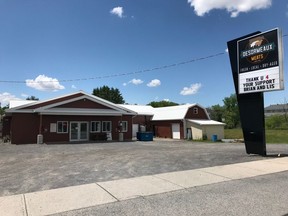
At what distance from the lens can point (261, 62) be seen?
14.4m

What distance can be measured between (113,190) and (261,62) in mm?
10796

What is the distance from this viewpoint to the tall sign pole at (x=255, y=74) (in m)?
13.7

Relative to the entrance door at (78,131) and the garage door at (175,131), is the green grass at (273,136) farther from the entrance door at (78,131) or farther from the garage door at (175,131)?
the entrance door at (78,131)

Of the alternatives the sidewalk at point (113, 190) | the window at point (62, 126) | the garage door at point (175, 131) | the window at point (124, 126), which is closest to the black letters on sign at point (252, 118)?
the sidewalk at point (113, 190)

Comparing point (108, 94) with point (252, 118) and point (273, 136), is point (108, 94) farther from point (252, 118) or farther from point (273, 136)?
point (252, 118)

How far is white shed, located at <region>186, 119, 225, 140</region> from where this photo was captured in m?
36.5

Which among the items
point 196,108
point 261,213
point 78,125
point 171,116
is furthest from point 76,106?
point 261,213

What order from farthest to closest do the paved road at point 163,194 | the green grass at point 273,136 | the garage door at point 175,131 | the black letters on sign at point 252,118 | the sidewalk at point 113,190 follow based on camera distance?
the garage door at point 175,131 < the green grass at point 273,136 < the black letters on sign at point 252,118 < the sidewalk at point 113,190 < the paved road at point 163,194

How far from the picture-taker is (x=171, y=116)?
39969mm

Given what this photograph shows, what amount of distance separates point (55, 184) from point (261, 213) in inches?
228

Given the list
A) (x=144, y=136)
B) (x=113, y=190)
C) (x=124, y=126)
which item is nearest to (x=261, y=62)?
(x=113, y=190)

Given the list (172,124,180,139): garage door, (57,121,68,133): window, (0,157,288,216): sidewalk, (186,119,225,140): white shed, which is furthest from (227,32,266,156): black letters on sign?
(172,124,180,139): garage door

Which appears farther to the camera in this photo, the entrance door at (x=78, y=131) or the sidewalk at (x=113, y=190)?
the entrance door at (x=78, y=131)

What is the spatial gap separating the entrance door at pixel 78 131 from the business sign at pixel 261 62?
61.4ft
